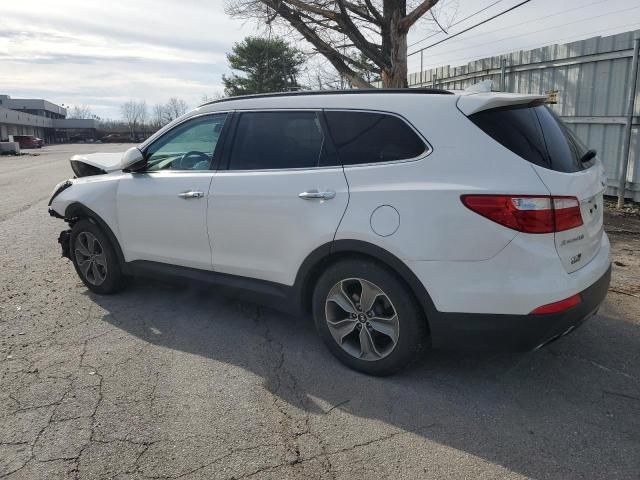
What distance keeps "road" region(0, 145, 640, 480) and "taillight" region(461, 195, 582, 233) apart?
109 centimetres

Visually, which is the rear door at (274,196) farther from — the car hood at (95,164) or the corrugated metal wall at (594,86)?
the corrugated metal wall at (594,86)

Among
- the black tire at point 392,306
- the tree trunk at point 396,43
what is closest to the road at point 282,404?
the black tire at point 392,306

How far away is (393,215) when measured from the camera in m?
3.09

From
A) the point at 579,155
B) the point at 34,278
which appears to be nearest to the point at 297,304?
the point at 579,155

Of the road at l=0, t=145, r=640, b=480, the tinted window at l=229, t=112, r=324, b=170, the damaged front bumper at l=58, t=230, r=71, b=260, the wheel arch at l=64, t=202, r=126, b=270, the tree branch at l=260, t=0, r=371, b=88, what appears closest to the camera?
the road at l=0, t=145, r=640, b=480

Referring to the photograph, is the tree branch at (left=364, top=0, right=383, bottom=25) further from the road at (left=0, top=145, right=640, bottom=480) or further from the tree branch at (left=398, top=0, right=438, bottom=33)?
the road at (left=0, top=145, right=640, bottom=480)

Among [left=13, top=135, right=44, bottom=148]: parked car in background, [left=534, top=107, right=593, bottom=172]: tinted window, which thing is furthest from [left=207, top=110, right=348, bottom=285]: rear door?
[left=13, top=135, right=44, bottom=148]: parked car in background

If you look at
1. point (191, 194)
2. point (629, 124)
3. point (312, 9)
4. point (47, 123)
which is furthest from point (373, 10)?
point (47, 123)

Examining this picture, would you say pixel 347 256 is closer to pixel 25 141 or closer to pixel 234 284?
pixel 234 284

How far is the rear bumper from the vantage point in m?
2.84

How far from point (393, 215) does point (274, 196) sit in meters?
0.94

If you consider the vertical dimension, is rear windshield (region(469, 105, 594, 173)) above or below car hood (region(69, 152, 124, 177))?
above

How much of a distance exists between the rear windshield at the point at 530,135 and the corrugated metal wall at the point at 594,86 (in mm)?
6200

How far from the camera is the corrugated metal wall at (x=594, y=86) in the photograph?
8391 millimetres
